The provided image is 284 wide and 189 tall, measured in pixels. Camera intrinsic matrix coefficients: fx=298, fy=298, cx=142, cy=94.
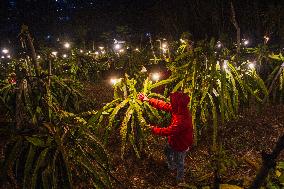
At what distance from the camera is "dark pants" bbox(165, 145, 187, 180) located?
4.95 m

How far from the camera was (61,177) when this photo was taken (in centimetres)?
205

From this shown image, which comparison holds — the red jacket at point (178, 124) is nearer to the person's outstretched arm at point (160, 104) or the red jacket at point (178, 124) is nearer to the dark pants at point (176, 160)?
the person's outstretched arm at point (160, 104)

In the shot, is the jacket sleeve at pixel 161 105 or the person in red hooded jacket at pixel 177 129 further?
the jacket sleeve at pixel 161 105

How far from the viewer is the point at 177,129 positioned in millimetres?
4699

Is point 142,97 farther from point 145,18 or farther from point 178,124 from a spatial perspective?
point 145,18

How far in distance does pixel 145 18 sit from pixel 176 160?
22.0m

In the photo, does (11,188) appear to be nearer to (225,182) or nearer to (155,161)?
(225,182)

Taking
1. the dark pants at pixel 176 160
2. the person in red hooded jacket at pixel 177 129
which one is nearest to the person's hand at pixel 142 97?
the person in red hooded jacket at pixel 177 129

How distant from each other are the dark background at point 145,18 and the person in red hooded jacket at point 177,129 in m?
1.29

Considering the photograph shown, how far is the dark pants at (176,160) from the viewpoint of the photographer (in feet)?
16.2

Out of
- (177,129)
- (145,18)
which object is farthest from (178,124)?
(145,18)

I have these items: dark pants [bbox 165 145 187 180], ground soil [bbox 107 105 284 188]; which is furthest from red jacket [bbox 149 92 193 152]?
ground soil [bbox 107 105 284 188]

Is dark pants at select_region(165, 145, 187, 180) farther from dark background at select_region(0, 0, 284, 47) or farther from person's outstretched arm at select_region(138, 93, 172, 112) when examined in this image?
dark background at select_region(0, 0, 284, 47)

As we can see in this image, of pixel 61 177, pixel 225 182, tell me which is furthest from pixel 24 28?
pixel 225 182
